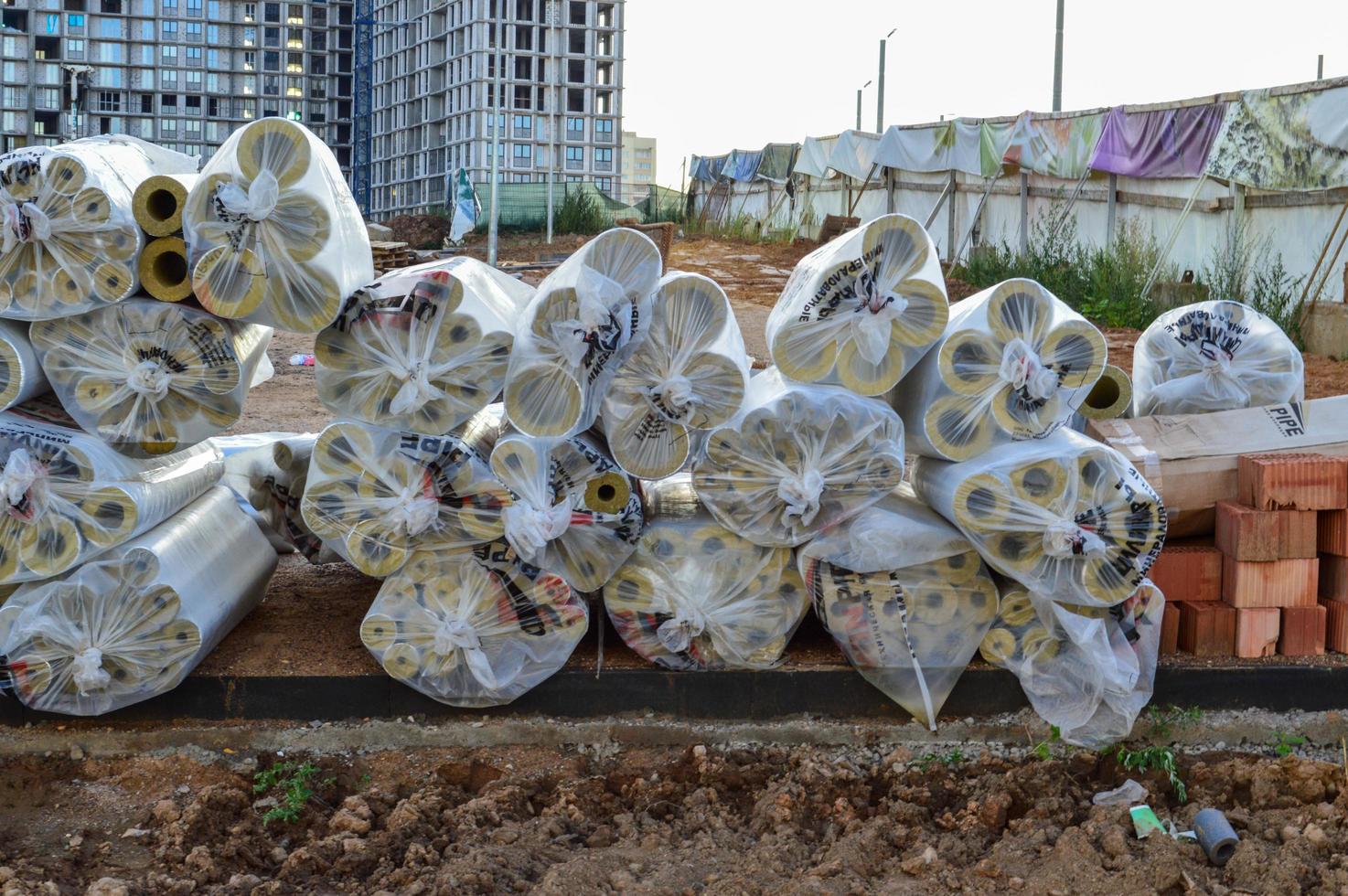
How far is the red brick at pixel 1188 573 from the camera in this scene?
5172 mm

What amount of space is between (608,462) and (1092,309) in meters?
12.3

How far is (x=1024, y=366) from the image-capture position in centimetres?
464

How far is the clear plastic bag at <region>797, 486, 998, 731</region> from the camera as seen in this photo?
4.80 metres

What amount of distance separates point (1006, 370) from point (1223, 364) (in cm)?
165

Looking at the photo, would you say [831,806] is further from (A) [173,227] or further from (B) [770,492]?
(A) [173,227]

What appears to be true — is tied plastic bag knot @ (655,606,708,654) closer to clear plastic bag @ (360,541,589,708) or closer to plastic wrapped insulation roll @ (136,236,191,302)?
clear plastic bag @ (360,541,589,708)

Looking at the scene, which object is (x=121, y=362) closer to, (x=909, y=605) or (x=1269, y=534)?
(x=909, y=605)

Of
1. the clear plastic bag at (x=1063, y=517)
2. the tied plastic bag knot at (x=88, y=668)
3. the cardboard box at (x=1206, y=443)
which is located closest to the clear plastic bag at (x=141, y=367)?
the tied plastic bag knot at (x=88, y=668)

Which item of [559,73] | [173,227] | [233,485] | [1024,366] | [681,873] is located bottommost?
[681,873]

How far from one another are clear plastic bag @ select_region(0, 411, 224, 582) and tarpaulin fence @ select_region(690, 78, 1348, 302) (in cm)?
1178

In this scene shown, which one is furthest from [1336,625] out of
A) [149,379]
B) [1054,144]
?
[1054,144]

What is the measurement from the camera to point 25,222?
443 cm

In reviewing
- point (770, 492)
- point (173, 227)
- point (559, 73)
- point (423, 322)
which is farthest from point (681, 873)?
point (559, 73)

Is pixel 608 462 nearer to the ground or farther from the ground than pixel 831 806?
farther from the ground
